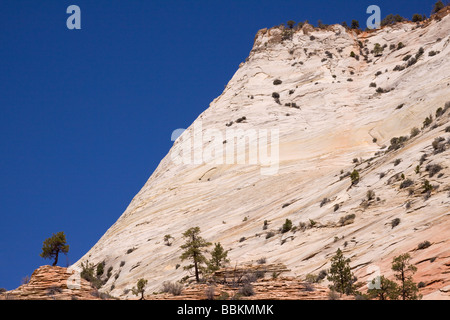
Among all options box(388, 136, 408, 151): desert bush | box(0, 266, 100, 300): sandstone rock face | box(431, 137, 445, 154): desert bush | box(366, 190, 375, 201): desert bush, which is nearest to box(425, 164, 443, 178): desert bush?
box(431, 137, 445, 154): desert bush

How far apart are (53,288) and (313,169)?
31.0 m

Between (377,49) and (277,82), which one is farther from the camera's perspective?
(377,49)

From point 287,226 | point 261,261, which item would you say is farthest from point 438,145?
point 261,261

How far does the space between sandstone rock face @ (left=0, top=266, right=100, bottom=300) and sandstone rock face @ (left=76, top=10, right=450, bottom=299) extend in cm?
1151

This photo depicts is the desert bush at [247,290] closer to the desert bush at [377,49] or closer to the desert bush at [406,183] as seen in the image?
the desert bush at [406,183]

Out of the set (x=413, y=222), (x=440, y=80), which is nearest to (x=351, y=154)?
(x=440, y=80)

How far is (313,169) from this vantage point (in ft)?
152

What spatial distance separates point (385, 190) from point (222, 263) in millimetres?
10399

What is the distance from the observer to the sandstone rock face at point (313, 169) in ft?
94.8

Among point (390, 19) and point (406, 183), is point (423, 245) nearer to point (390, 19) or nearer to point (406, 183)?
point (406, 183)

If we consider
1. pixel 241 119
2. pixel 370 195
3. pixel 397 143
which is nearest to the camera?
pixel 370 195

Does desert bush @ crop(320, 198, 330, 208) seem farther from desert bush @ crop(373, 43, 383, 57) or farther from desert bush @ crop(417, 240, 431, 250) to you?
desert bush @ crop(373, 43, 383, 57)

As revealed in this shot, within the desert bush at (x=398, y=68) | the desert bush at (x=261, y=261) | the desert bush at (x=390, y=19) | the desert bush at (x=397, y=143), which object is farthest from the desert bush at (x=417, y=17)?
the desert bush at (x=261, y=261)
